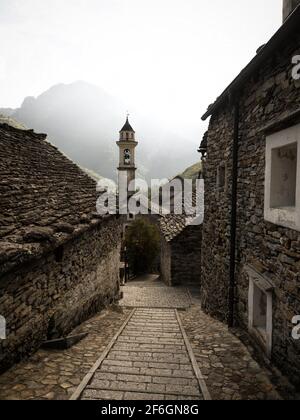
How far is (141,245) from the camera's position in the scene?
79.8ft

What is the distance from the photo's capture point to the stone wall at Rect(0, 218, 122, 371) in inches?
183

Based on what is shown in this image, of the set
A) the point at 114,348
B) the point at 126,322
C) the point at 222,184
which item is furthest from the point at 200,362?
the point at 222,184

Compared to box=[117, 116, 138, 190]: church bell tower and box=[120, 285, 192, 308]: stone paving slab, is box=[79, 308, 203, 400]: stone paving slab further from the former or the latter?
box=[117, 116, 138, 190]: church bell tower

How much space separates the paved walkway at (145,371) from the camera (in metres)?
4.02

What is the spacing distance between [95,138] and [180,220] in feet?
454

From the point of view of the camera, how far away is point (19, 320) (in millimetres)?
4852

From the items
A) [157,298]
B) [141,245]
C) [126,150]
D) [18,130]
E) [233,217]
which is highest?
[126,150]

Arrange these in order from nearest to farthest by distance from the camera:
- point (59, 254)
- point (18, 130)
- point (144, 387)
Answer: point (144, 387) → point (59, 254) → point (18, 130)

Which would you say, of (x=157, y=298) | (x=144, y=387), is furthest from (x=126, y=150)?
(x=144, y=387)

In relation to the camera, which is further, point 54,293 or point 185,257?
point 185,257

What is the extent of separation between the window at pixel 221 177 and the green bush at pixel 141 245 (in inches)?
676

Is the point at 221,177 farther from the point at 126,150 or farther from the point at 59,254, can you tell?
the point at 126,150

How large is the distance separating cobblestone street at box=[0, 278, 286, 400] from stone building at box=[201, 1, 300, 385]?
54cm

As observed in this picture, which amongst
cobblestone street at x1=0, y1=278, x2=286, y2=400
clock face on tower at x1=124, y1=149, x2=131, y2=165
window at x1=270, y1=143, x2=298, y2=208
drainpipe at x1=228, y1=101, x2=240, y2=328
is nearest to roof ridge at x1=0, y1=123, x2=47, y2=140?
cobblestone street at x1=0, y1=278, x2=286, y2=400
